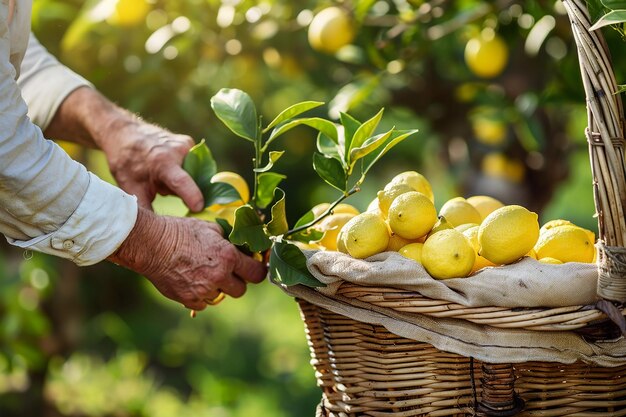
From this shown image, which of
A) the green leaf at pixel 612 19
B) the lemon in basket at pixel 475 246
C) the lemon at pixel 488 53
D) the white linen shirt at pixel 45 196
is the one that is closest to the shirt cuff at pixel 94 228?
the white linen shirt at pixel 45 196

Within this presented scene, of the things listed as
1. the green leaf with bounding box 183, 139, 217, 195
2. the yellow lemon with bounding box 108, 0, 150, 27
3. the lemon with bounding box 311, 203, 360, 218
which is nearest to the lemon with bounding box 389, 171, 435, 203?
the lemon with bounding box 311, 203, 360, 218

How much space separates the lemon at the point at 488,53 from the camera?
1.71 m

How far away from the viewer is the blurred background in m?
1.66

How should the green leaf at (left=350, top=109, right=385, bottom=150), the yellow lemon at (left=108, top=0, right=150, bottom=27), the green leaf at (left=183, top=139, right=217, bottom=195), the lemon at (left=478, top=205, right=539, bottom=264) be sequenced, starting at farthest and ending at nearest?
the yellow lemon at (left=108, top=0, right=150, bottom=27), the green leaf at (left=183, top=139, right=217, bottom=195), the green leaf at (left=350, top=109, right=385, bottom=150), the lemon at (left=478, top=205, right=539, bottom=264)

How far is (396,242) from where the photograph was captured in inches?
40.4

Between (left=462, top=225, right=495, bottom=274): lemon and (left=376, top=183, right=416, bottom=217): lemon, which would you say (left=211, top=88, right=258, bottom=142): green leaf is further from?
(left=462, top=225, right=495, bottom=274): lemon

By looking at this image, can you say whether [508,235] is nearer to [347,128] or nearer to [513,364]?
[513,364]

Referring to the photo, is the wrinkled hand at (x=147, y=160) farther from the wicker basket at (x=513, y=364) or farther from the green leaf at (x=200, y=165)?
the wicker basket at (x=513, y=364)

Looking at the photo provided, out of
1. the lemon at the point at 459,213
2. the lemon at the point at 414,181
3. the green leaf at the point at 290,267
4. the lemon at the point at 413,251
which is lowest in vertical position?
the green leaf at the point at 290,267

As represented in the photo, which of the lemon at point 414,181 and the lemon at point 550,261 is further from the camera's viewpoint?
the lemon at point 414,181

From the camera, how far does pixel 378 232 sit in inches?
38.8

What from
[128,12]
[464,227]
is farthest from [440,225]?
[128,12]

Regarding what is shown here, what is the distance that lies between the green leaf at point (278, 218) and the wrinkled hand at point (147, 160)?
23 centimetres

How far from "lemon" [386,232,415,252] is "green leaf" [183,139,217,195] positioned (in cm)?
35
